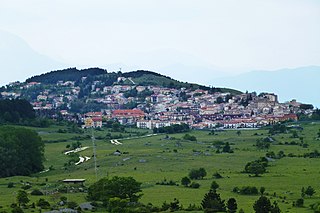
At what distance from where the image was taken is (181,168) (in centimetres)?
7431

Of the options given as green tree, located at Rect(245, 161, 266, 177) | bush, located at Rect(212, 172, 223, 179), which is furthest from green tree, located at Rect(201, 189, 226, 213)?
green tree, located at Rect(245, 161, 266, 177)

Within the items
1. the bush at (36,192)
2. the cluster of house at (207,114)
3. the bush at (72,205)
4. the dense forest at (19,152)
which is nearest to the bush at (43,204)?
the bush at (72,205)

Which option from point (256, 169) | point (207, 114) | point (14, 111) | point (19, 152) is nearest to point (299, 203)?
point (256, 169)

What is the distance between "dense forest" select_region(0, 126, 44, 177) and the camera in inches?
2943

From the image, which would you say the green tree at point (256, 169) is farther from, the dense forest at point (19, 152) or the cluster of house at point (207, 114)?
the cluster of house at point (207, 114)

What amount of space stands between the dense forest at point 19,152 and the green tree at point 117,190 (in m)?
25.8

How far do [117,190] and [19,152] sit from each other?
29.6 meters


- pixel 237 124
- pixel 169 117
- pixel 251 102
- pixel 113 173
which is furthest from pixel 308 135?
pixel 251 102

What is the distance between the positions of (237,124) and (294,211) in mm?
106551

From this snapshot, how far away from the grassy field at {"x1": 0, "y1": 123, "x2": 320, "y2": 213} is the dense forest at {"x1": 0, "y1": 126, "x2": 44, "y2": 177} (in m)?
2.51

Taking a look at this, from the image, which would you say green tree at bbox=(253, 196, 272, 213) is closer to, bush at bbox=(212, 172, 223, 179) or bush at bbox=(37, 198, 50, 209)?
bush at bbox=(37, 198, 50, 209)

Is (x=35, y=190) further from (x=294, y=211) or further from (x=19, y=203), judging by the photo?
(x=294, y=211)

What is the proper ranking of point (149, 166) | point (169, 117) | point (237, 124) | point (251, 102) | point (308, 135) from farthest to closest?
point (251, 102), point (169, 117), point (237, 124), point (308, 135), point (149, 166)

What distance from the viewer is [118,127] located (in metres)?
142
